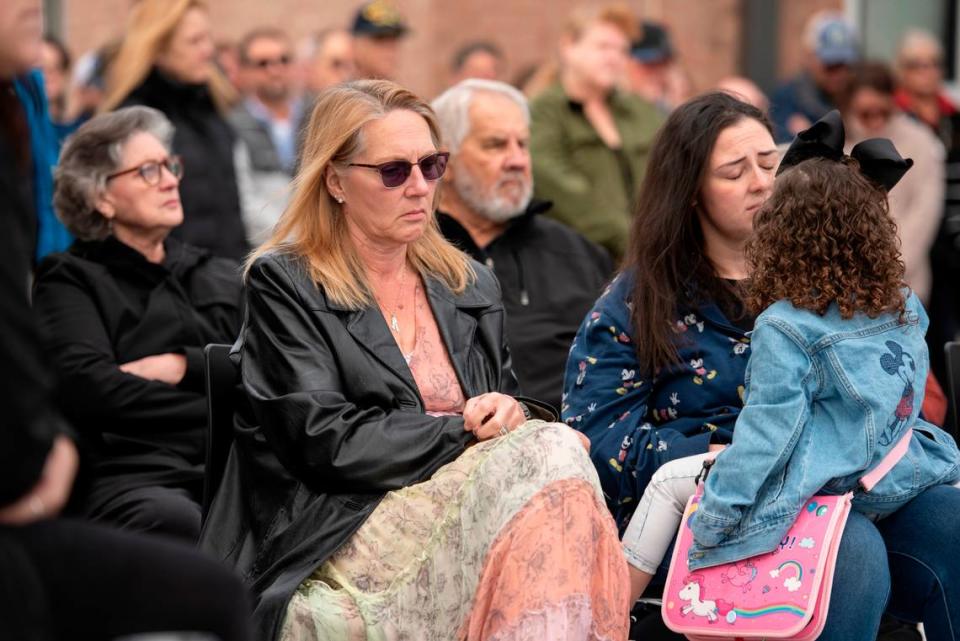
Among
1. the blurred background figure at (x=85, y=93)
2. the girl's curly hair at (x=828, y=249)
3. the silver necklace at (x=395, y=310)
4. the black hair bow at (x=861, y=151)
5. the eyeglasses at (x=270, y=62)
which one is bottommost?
the blurred background figure at (x=85, y=93)

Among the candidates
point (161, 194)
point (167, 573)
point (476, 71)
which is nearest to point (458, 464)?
point (167, 573)

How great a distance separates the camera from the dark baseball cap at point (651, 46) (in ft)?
33.0

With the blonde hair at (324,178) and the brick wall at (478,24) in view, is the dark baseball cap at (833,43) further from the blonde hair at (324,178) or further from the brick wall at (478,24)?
the blonde hair at (324,178)

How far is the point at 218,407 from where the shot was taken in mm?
4086

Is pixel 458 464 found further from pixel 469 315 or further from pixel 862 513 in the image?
pixel 862 513

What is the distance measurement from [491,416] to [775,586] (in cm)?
79

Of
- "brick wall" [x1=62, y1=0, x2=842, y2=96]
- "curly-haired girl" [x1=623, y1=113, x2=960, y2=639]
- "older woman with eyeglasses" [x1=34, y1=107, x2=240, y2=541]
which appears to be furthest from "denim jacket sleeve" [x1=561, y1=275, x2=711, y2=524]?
"brick wall" [x1=62, y1=0, x2=842, y2=96]

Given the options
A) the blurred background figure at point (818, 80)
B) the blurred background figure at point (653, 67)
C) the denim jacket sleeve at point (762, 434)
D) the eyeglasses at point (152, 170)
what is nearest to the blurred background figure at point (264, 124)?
the eyeglasses at point (152, 170)

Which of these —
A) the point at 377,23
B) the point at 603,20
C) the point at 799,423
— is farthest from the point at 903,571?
the point at 377,23

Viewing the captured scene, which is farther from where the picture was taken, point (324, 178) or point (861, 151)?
point (324, 178)

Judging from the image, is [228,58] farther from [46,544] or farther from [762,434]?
[46,544]

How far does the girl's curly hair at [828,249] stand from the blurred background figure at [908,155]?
430cm

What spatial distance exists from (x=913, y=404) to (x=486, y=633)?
1.13 meters

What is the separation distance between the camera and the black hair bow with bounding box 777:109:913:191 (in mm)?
3957
